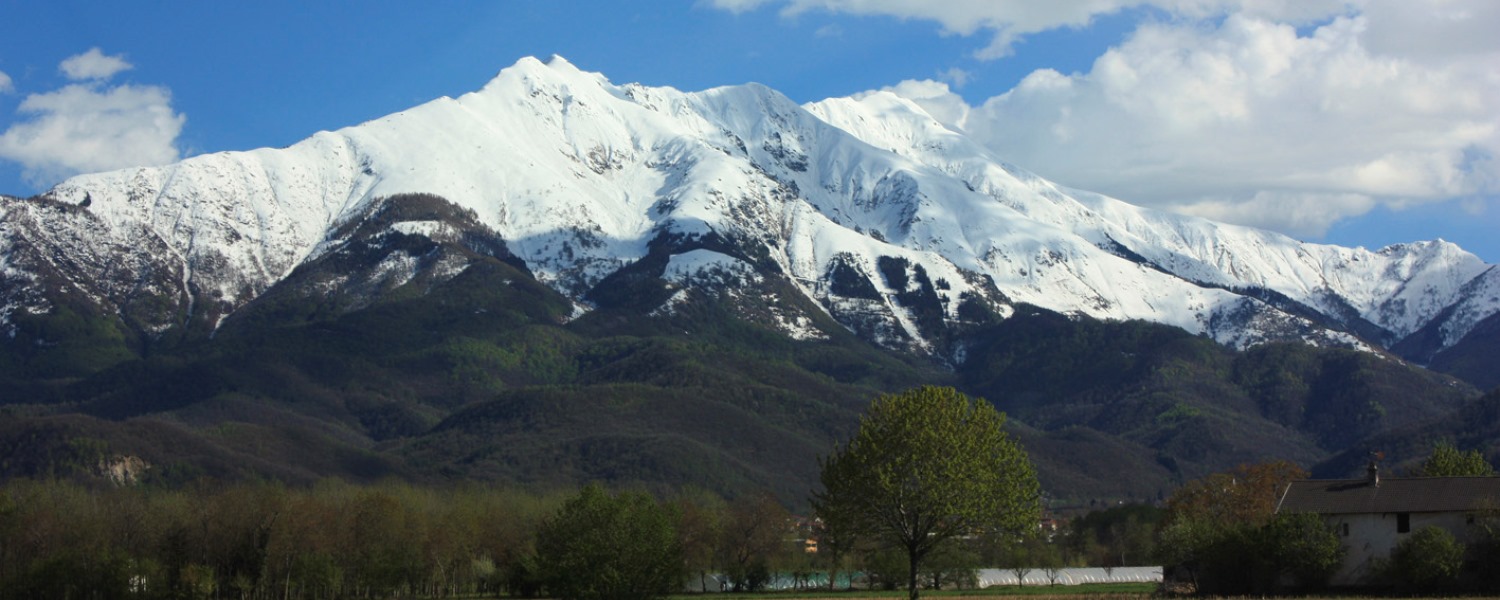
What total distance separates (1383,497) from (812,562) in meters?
94.1

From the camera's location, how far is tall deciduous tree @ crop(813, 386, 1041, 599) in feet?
310

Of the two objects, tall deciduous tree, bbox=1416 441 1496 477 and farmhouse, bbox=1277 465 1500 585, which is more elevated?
tall deciduous tree, bbox=1416 441 1496 477

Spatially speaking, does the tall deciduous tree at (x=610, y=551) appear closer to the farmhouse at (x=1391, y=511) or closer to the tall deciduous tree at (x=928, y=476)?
the tall deciduous tree at (x=928, y=476)

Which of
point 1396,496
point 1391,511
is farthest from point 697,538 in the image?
point 1391,511

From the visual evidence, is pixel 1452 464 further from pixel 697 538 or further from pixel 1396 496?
pixel 697 538

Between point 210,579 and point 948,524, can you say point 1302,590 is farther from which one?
point 210,579

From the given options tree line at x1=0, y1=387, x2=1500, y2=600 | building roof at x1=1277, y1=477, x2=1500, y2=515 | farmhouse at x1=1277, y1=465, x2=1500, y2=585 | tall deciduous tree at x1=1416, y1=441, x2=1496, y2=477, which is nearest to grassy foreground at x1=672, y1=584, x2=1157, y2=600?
tree line at x1=0, y1=387, x2=1500, y2=600

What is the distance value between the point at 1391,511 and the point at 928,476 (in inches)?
1135

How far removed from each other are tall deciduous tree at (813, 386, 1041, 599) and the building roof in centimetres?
1924

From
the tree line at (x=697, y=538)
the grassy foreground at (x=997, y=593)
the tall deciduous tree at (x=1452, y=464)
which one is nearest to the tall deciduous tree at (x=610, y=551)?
the tree line at (x=697, y=538)

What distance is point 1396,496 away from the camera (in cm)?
10194

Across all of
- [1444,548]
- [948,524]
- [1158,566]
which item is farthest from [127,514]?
[1444,548]

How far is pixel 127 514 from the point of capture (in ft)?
519

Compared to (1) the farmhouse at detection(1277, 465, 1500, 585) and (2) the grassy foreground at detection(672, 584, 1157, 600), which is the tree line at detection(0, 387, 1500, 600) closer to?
(1) the farmhouse at detection(1277, 465, 1500, 585)
